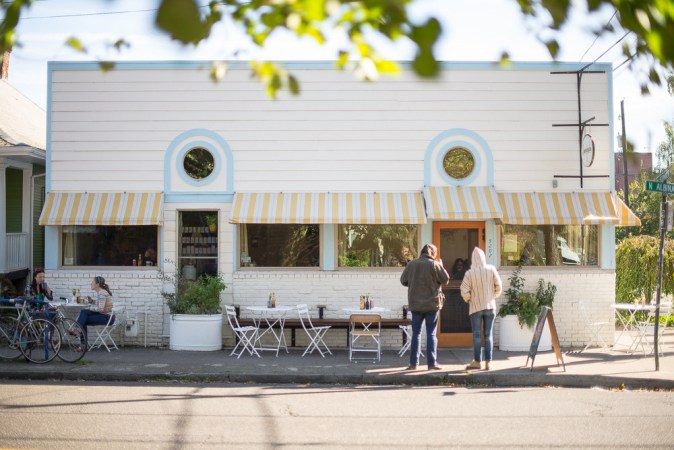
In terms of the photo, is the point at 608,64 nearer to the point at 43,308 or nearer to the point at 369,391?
the point at 369,391

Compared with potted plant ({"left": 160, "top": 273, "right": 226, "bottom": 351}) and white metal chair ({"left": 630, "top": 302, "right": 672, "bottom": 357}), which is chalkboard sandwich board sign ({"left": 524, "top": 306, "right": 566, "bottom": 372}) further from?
potted plant ({"left": 160, "top": 273, "right": 226, "bottom": 351})

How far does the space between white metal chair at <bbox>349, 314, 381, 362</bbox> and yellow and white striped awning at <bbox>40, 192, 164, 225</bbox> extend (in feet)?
12.9

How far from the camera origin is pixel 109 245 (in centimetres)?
1464

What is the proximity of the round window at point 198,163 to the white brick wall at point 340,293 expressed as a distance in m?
1.88

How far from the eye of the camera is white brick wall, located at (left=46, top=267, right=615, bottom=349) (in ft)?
46.6

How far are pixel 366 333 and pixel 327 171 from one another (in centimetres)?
320

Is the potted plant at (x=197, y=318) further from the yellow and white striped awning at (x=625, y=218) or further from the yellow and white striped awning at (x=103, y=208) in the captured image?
the yellow and white striped awning at (x=625, y=218)

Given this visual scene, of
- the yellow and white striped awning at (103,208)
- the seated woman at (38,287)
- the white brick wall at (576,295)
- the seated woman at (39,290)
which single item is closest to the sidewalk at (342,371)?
the seated woman at (39,290)

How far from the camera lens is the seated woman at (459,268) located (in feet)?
47.2

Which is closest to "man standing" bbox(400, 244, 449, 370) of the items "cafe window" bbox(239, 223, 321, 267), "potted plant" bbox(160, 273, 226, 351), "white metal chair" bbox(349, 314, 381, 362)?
"white metal chair" bbox(349, 314, 381, 362)

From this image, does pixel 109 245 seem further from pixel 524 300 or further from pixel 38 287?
pixel 524 300

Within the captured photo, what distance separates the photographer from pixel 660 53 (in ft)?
9.89

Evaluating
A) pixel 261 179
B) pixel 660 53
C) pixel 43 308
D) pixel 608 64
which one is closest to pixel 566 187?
pixel 608 64

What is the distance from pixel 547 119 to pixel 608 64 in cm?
142
